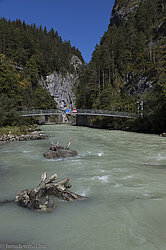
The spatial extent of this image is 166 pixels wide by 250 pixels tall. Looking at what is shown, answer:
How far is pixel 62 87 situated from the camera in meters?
84.0

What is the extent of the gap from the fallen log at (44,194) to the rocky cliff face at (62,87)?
7082 cm

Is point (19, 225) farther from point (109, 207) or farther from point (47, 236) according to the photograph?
point (109, 207)

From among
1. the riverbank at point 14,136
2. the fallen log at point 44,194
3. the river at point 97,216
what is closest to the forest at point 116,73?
the riverbank at point 14,136

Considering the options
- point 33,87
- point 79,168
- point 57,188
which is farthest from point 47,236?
point 33,87

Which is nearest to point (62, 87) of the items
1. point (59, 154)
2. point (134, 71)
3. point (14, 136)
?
point (134, 71)

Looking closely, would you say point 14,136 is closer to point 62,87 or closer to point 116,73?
point 116,73

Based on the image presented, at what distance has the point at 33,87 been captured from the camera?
204ft

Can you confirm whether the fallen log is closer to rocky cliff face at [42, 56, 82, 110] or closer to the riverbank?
the riverbank

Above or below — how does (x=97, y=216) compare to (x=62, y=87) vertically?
below

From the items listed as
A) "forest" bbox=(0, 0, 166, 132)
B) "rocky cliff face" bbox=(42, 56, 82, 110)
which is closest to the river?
"forest" bbox=(0, 0, 166, 132)

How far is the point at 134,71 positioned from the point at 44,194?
144ft

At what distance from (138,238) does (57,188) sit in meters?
2.39

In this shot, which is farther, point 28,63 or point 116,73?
point 28,63

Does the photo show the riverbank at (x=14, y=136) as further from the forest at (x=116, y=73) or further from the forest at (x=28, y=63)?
the forest at (x=28, y=63)
